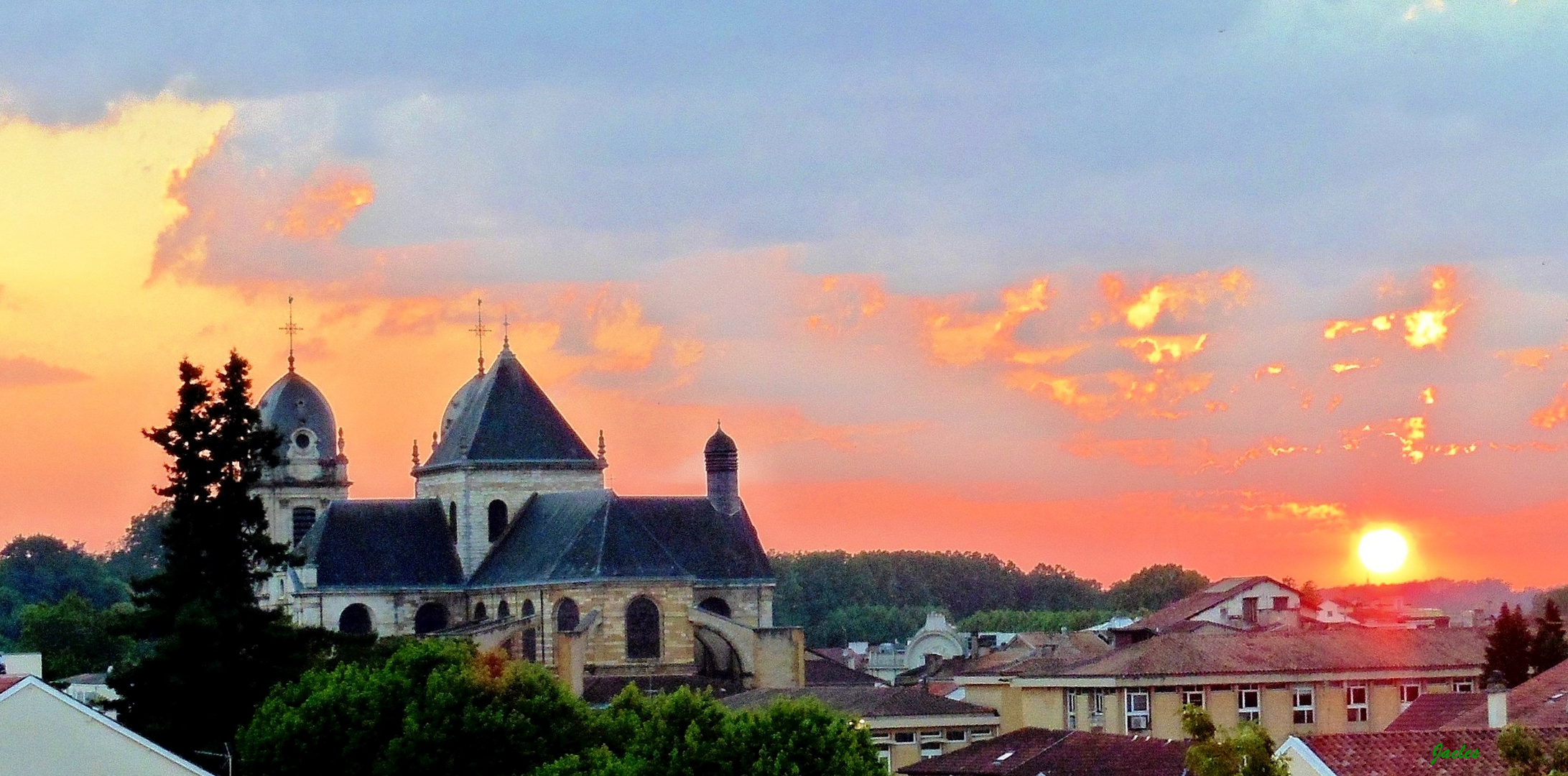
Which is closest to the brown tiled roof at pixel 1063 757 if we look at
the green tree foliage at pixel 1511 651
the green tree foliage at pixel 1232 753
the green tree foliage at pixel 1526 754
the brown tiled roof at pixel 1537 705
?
the brown tiled roof at pixel 1537 705

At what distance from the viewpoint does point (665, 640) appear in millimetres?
96312

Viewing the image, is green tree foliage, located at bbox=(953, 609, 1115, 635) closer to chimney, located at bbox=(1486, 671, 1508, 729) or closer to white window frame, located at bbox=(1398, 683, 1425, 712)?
white window frame, located at bbox=(1398, 683, 1425, 712)

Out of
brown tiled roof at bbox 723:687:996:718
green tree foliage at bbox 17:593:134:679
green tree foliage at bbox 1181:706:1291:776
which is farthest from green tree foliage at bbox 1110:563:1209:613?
green tree foliage at bbox 1181:706:1291:776

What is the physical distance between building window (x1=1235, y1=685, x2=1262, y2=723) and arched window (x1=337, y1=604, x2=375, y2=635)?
41822 mm

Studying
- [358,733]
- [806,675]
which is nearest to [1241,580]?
[806,675]

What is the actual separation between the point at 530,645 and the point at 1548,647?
37504 millimetres

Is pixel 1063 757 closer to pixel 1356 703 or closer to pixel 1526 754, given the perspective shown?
pixel 1356 703

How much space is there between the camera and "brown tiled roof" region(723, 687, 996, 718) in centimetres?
7475

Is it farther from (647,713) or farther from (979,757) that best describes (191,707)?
(979,757)

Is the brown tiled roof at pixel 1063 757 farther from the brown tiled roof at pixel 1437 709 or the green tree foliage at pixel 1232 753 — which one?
the green tree foliage at pixel 1232 753


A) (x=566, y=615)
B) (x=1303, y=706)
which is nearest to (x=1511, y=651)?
(x=1303, y=706)

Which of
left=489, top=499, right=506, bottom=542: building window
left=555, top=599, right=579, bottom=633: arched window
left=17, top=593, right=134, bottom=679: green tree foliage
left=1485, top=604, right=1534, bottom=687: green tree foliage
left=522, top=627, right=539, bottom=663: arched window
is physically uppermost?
left=489, top=499, right=506, bottom=542: building window

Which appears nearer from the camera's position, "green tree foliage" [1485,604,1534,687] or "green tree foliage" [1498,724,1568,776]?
"green tree foliage" [1498,724,1568,776]

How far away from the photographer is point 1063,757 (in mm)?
59594
